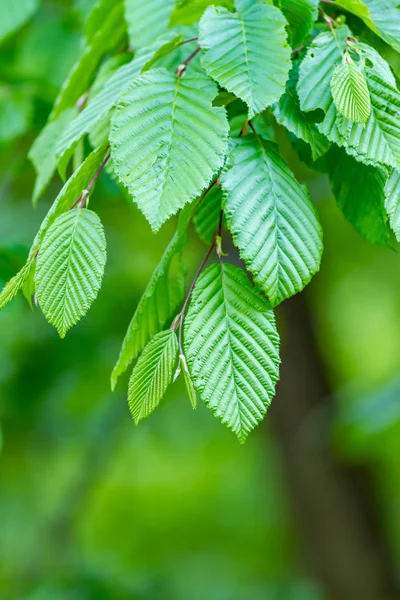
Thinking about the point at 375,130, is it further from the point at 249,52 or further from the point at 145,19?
the point at 145,19

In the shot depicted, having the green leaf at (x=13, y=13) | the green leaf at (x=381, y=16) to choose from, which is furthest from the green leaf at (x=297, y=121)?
the green leaf at (x=13, y=13)

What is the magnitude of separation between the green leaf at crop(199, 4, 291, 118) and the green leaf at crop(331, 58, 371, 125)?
6cm

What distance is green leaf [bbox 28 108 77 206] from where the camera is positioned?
1.40 meters

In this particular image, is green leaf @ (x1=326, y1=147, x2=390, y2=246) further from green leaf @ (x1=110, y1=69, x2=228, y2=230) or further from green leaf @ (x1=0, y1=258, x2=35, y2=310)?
green leaf @ (x1=0, y1=258, x2=35, y2=310)

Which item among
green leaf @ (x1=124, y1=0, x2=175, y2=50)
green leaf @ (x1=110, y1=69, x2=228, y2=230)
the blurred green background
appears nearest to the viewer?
green leaf @ (x1=110, y1=69, x2=228, y2=230)

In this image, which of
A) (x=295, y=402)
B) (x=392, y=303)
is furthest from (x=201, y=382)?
(x=392, y=303)

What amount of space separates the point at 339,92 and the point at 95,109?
34 cm

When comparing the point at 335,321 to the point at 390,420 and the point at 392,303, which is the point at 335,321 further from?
the point at 390,420

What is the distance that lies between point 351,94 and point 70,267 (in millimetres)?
371

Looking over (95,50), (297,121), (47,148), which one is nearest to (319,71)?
(297,121)

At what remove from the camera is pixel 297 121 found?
919mm

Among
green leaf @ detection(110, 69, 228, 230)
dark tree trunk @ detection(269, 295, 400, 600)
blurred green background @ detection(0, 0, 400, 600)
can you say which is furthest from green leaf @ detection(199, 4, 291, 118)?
dark tree trunk @ detection(269, 295, 400, 600)

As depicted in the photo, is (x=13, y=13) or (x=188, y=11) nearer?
(x=188, y=11)

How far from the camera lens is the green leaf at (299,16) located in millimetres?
971
